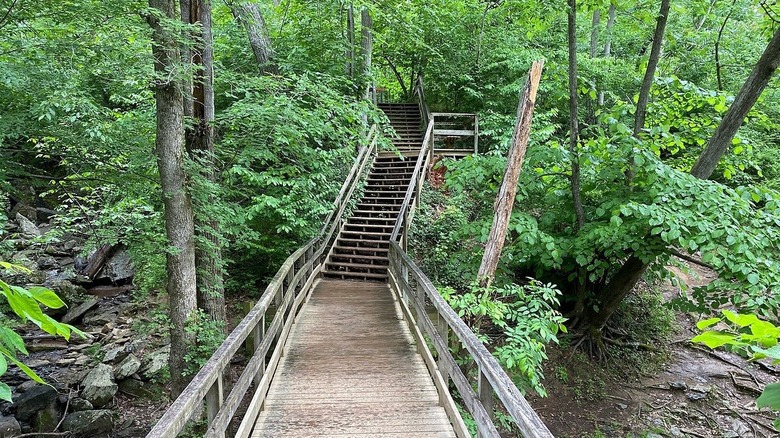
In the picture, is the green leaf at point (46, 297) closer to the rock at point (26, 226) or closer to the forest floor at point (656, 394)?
the forest floor at point (656, 394)

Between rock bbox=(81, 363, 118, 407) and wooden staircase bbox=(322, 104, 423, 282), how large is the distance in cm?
474

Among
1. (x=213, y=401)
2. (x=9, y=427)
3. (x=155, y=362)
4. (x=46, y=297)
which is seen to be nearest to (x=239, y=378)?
(x=213, y=401)

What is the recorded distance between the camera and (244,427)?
3.38 meters

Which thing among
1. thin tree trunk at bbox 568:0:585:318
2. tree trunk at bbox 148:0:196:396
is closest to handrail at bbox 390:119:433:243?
thin tree trunk at bbox 568:0:585:318

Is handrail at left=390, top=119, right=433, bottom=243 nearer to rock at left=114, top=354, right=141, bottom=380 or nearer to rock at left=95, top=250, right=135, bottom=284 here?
rock at left=114, top=354, right=141, bottom=380

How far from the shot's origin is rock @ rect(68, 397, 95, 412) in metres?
6.88

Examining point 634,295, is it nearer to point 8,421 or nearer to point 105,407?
point 105,407

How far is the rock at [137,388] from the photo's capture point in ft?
24.6

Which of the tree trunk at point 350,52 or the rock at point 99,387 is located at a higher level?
the tree trunk at point 350,52

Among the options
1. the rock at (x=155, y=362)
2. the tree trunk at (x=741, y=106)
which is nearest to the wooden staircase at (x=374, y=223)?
the rock at (x=155, y=362)

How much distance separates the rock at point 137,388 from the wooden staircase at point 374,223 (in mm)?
4324

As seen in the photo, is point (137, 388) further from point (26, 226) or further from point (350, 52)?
point (350, 52)

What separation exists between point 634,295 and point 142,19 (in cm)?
1057

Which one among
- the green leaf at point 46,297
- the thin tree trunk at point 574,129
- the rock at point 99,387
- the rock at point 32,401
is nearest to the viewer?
the green leaf at point 46,297
